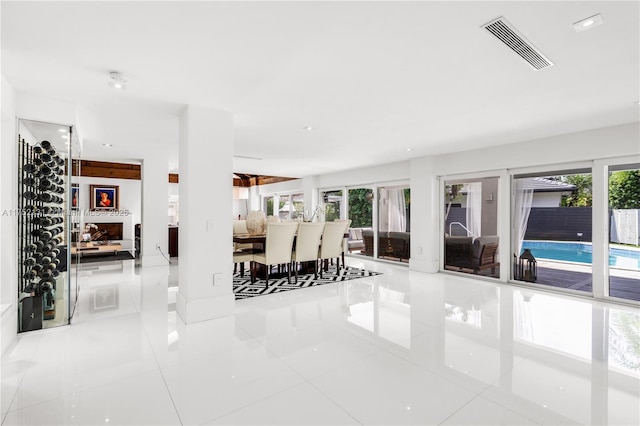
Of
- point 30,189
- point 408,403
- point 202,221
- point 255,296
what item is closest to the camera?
point 408,403

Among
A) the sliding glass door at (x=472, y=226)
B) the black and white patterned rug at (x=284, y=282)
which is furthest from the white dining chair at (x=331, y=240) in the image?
A: the sliding glass door at (x=472, y=226)

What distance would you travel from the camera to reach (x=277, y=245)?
4.72m

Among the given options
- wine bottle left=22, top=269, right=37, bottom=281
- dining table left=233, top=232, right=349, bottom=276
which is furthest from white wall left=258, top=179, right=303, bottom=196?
wine bottle left=22, top=269, right=37, bottom=281

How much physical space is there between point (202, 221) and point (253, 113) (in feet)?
4.47

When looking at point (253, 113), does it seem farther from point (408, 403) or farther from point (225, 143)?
point (408, 403)

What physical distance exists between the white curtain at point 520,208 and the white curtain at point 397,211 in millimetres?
2315

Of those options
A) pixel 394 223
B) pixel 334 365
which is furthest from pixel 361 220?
pixel 334 365

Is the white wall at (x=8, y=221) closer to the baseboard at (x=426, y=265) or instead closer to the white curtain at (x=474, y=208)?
the baseboard at (x=426, y=265)

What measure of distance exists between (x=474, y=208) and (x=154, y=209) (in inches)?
253

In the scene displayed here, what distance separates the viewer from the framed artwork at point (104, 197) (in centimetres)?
848

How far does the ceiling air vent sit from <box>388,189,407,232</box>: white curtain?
475 cm

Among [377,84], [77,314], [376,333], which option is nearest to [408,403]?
[376,333]

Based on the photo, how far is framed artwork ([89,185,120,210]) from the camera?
27.8ft

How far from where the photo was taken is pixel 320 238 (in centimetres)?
552
